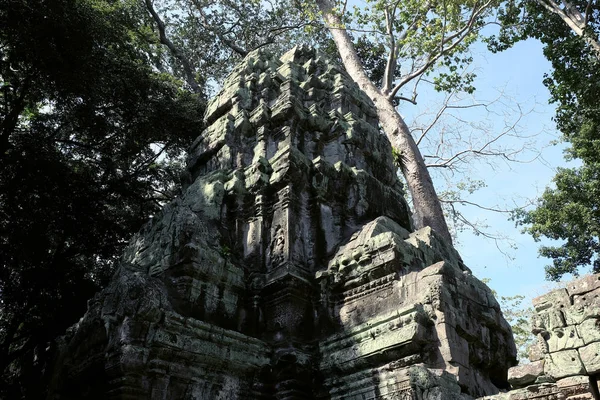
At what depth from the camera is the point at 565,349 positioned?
3.64 meters

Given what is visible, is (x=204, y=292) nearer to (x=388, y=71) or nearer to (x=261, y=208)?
(x=261, y=208)

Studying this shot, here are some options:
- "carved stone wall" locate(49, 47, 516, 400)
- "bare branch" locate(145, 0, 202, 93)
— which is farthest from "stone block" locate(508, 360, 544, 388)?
"bare branch" locate(145, 0, 202, 93)

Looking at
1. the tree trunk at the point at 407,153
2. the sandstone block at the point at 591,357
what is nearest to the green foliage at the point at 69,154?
the tree trunk at the point at 407,153

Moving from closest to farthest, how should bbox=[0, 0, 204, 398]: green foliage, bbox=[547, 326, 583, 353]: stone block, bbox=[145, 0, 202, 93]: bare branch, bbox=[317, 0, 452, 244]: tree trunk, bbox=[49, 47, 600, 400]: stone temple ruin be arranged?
bbox=[547, 326, 583, 353]: stone block → bbox=[49, 47, 600, 400]: stone temple ruin → bbox=[0, 0, 204, 398]: green foliage → bbox=[317, 0, 452, 244]: tree trunk → bbox=[145, 0, 202, 93]: bare branch

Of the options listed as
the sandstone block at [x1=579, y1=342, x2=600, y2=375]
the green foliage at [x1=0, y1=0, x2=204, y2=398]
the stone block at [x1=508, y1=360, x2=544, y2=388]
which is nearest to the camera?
the sandstone block at [x1=579, y1=342, x2=600, y2=375]

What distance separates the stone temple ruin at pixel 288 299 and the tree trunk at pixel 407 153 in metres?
3.14

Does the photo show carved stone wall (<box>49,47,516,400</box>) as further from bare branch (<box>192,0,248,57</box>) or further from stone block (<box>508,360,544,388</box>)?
bare branch (<box>192,0,248,57</box>)

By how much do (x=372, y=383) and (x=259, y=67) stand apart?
6.44 meters

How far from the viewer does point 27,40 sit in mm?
8820

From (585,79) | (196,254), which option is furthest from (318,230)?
(585,79)

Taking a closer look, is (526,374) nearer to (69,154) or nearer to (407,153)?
(407,153)

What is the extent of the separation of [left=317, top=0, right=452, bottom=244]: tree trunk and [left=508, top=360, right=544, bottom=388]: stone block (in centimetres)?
653

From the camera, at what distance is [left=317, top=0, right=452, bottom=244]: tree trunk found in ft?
36.7

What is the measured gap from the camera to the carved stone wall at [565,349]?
137 inches
